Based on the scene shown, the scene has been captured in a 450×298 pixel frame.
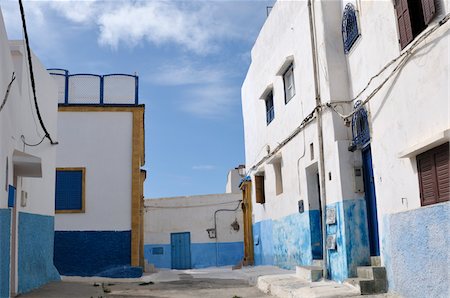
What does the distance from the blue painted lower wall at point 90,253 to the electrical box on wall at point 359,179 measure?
830 centimetres

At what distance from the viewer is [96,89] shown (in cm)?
1648

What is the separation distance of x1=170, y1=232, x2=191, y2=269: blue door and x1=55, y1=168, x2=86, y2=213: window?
12.0 m

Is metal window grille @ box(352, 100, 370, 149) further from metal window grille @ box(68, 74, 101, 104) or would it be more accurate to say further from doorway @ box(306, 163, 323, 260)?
metal window grille @ box(68, 74, 101, 104)

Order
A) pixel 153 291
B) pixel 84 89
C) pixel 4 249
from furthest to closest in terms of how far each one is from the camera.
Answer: pixel 84 89 < pixel 153 291 < pixel 4 249

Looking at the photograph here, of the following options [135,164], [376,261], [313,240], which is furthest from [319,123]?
[135,164]

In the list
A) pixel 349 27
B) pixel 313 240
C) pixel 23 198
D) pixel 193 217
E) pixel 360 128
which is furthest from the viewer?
pixel 193 217

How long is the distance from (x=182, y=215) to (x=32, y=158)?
19.0 meters

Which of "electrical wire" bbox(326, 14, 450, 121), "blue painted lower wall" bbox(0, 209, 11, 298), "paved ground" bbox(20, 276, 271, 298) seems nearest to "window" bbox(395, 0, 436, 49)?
"electrical wire" bbox(326, 14, 450, 121)

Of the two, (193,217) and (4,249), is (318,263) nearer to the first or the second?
(4,249)

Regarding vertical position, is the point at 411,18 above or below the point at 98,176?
above

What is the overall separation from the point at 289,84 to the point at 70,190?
7.24 m

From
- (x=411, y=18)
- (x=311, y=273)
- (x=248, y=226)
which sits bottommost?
(x=311, y=273)

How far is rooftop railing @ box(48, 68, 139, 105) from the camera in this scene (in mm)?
16312

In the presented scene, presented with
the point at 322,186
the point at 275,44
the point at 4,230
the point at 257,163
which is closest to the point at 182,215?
the point at 257,163
